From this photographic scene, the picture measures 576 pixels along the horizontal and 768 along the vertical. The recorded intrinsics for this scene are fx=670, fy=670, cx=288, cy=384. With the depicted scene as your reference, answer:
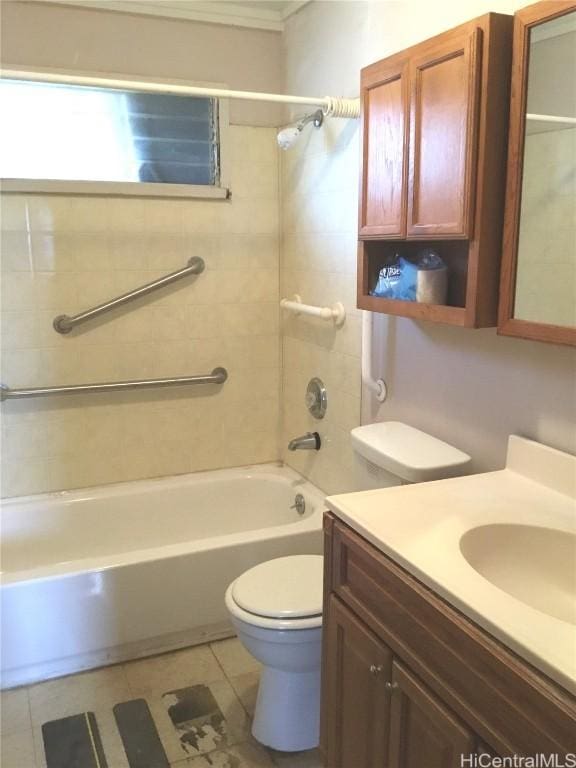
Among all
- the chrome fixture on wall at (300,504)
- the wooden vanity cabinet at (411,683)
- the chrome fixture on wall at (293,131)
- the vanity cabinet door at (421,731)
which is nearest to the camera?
the wooden vanity cabinet at (411,683)

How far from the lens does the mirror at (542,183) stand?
1386mm

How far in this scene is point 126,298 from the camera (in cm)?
274

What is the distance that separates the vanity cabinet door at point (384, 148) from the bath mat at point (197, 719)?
4.98 feet

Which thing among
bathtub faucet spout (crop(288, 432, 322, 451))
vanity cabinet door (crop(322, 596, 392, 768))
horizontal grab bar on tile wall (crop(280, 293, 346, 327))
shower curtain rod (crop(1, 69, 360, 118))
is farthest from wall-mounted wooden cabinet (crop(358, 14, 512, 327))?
bathtub faucet spout (crop(288, 432, 322, 451))

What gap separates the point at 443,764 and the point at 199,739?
1.01 m

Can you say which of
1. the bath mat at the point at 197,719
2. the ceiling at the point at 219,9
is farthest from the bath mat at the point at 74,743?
the ceiling at the point at 219,9

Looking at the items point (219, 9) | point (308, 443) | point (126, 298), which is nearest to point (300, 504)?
point (308, 443)

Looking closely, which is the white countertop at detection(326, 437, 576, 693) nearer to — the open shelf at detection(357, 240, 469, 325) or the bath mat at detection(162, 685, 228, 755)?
the open shelf at detection(357, 240, 469, 325)

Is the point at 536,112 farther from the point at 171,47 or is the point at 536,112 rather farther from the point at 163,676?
the point at 163,676

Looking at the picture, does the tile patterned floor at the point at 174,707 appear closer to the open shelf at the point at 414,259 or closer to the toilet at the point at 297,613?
the toilet at the point at 297,613

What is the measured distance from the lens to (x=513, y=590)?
139 centimetres

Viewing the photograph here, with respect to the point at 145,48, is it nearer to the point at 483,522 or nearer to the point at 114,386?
the point at 114,386

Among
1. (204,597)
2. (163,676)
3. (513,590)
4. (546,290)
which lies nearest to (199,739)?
(163,676)

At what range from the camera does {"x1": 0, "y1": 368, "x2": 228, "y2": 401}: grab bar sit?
8.76 ft
